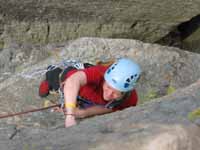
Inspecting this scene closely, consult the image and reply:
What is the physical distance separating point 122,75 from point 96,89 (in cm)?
21

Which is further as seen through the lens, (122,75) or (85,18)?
(85,18)

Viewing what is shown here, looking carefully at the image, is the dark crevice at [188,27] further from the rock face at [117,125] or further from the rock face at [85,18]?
the rock face at [117,125]

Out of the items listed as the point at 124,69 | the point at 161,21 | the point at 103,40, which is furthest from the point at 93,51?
the point at 124,69

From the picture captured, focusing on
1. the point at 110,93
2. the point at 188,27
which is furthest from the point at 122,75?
the point at 188,27

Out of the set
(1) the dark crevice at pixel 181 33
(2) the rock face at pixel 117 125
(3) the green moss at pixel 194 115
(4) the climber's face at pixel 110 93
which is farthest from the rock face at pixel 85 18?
(3) the green moss at pixel 194 115

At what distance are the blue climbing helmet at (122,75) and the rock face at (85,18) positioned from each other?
1620 mm

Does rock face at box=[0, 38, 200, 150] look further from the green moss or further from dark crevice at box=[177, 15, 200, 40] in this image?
dark crevice at box=[177, 15, 200, 40]

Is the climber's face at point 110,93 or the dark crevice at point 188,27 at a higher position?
the climber's face at point 110,93

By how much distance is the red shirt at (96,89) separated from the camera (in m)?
3.29

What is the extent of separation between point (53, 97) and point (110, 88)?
81 centimetres

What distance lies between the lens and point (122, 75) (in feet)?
10.8

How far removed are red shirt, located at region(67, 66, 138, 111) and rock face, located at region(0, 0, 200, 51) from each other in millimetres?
1529

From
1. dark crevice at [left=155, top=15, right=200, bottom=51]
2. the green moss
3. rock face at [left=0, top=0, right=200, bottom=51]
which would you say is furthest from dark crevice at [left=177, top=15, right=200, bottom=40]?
the green moss

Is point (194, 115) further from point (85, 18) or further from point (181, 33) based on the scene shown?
point (181, 33)
